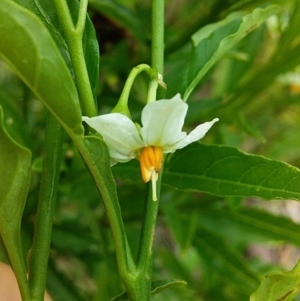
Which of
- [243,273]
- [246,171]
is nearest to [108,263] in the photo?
[243,273]

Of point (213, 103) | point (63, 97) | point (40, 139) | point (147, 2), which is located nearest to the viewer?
point (63, 97)

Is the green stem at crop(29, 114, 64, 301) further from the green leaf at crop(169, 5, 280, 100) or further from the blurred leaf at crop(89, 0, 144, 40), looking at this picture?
the blurred leaf at crop(89, 0, 144, 40)

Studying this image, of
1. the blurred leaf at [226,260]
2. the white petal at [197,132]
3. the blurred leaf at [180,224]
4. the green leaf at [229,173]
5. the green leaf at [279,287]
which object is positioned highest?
the white petal at [197,132]

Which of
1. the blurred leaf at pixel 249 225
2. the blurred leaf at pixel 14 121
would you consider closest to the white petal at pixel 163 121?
the blurred leaf at pixel 14 121

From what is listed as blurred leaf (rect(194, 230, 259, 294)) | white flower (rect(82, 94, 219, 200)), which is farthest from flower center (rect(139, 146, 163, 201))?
blurred leaf (rect(194, 230, 259, 294))

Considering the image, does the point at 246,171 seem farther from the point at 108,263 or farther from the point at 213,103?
the point at 108,263

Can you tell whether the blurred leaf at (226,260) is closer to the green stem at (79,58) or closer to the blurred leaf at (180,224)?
the blurred leaf at (180,224)

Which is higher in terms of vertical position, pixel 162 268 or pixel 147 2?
pixel 147 2
